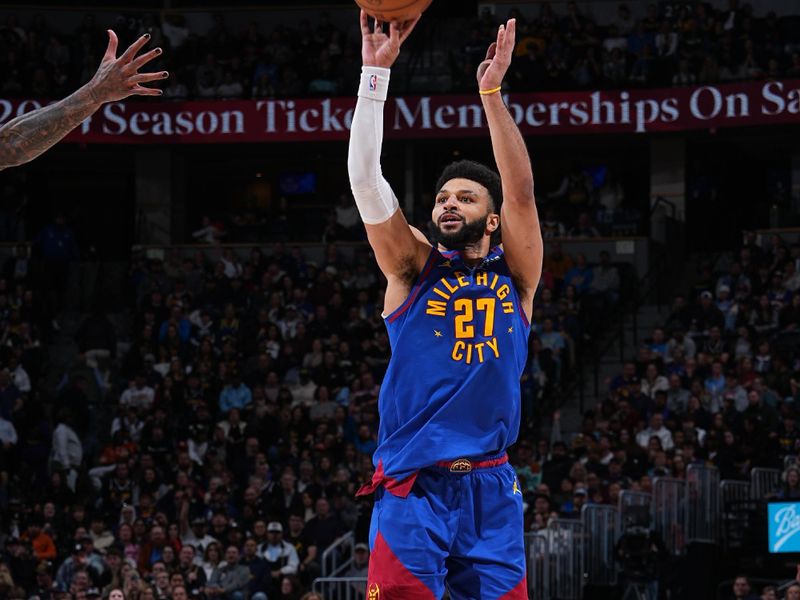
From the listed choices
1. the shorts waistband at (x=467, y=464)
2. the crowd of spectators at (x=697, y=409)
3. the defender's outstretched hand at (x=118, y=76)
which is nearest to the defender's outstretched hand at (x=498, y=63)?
the defender's outstretched hand at (x=118, y=76)

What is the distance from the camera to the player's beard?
229 inches

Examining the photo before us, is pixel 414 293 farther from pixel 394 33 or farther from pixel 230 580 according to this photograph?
pixel 230 580

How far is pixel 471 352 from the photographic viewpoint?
571cm

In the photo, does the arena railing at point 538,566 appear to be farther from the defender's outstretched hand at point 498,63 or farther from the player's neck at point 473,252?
the defender's outstretched hand at point 498,63

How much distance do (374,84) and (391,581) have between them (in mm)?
1875

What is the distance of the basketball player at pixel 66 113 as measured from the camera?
5039 millimetres

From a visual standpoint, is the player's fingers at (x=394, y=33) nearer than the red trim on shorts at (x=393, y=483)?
No

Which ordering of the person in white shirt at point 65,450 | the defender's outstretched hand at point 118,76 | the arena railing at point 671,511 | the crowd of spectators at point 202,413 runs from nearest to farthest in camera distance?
the defender's outstretched hand at point 118,76
the arena railing at point 671,511
the crowd of spectators at point 202,413
the person in white shirt at point 65,450

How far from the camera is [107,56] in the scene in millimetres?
5359

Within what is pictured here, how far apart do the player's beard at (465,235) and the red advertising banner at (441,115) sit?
17.9 metres

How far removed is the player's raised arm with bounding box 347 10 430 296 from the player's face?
0.41ft

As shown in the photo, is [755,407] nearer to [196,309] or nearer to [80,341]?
[196,309]

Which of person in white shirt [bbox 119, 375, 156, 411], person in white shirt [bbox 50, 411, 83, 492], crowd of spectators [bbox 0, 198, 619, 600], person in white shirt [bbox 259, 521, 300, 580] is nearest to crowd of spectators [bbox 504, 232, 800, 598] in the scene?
crowd of spectators [bbox 0, 198, 619, 600]

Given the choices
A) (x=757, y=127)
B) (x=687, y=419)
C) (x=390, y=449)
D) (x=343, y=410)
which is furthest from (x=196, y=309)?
(x=390, y=449)
